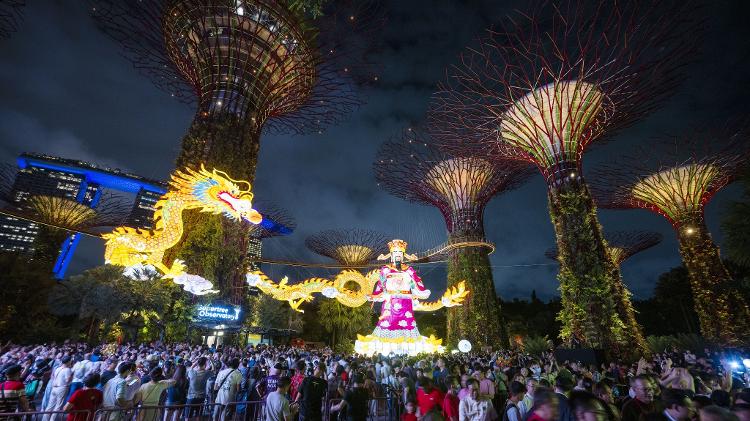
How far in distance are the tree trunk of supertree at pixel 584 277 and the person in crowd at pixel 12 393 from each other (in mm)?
14624

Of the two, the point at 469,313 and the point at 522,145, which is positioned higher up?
the point at 522,145

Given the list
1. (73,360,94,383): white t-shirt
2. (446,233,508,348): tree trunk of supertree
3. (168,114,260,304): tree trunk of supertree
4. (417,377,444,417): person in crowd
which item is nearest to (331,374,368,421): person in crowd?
(417,377,444,417): person in crowd

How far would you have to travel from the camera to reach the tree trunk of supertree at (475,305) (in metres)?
22.9

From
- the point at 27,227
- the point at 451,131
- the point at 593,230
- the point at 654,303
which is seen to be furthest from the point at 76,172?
the point at 654,303

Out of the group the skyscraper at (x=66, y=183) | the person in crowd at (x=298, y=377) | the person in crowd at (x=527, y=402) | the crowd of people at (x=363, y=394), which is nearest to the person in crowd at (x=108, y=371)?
the crowd of people at (x=363, y=394)

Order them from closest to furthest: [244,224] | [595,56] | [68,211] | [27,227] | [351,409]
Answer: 1. [351,409]
2. [595,56]
3. [244,224]
4. [68,211]
5. [27,227]

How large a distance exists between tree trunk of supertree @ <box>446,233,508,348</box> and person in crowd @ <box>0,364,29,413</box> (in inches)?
842

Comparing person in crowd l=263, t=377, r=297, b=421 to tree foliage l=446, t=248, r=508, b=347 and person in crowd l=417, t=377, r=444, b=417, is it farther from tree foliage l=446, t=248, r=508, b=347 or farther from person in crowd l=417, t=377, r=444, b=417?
tree foliage l=446, t=248, r=508, b=347

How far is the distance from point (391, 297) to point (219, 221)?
9871 millimetres

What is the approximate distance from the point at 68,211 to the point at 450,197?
31.5 metres

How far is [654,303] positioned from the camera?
48750 millimetres

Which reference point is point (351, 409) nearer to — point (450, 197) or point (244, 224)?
point (244, 224)

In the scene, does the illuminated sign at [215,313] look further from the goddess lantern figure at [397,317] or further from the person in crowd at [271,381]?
the person in crowd at [271,381]

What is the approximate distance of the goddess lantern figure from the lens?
60.8 ft
